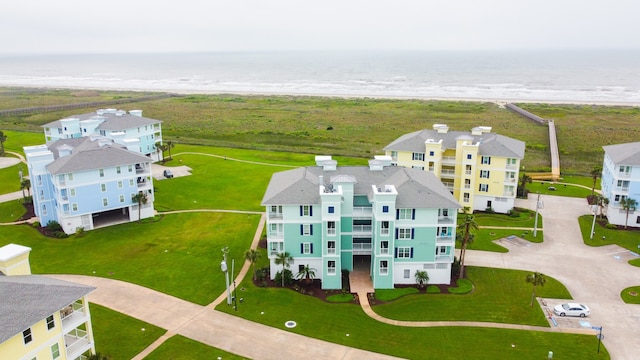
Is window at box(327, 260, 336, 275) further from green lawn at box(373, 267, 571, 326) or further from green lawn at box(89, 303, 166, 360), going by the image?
green lawn at box(89, 303, 166, 360)

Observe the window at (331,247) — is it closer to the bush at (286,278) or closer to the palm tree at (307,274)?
the palm tree at (307,274)

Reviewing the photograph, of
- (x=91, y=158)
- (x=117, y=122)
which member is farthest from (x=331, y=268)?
(x=117, y=122)

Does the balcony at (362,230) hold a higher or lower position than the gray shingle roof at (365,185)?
lower

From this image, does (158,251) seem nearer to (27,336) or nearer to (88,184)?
(88,184)

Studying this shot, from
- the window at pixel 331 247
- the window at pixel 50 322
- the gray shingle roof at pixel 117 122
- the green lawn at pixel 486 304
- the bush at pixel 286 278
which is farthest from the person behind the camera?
the gray shingle roof at pixel 117 122

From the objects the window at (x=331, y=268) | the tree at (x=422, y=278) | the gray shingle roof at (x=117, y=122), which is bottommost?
the tree at (x=422, y=278)

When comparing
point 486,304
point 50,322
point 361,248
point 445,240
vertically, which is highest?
point 50,322

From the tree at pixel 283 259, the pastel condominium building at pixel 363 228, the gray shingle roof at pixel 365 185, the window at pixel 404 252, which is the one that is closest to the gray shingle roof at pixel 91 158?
the gray shingle roof at pixel 365 185
